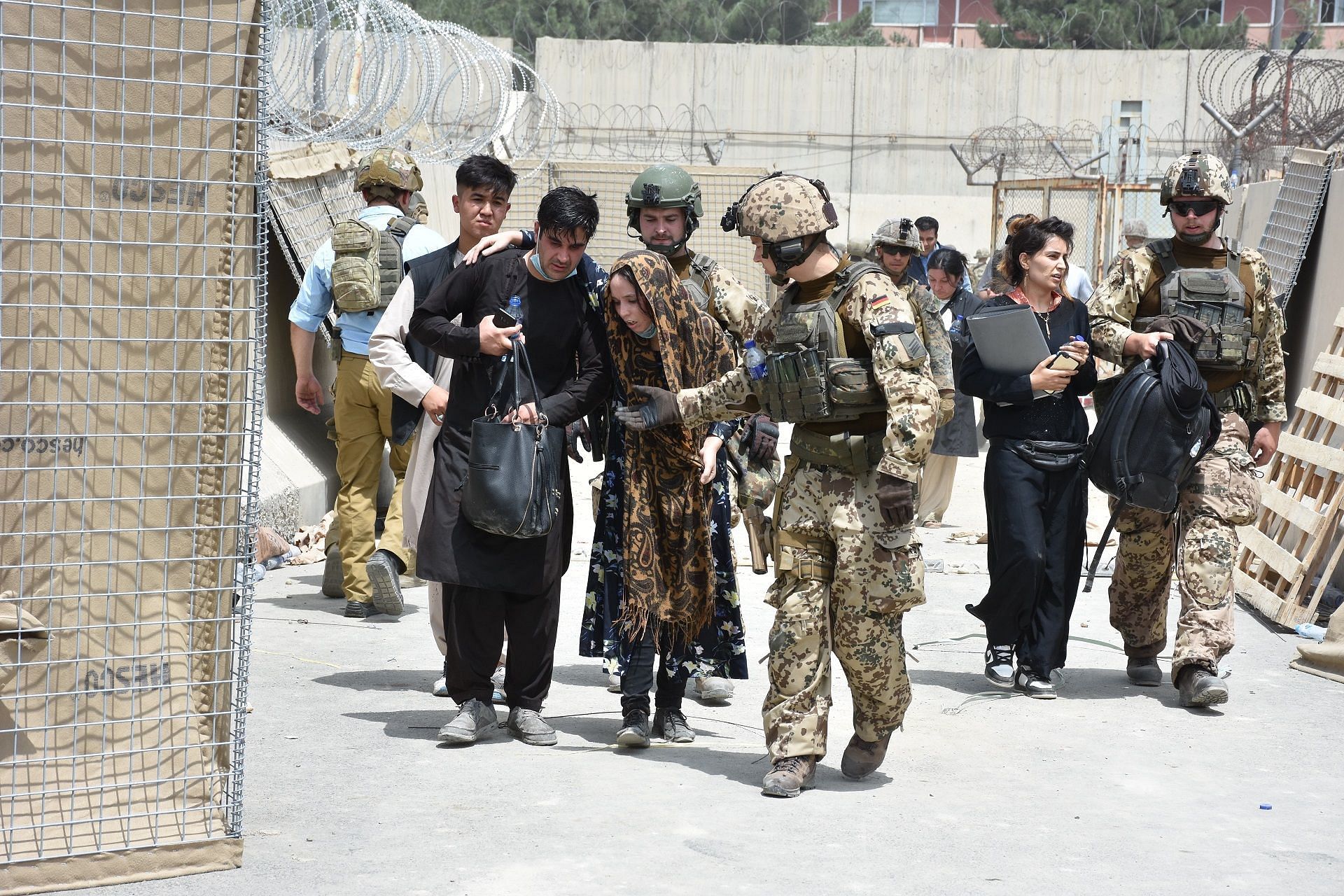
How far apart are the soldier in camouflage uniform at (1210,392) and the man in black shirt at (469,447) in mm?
2234

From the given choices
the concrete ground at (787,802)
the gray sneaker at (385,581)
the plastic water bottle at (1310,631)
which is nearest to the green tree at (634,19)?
the gray sneaker at (385,581)

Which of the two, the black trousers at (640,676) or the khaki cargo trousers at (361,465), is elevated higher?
the khaki cargo trousers at (361,465)

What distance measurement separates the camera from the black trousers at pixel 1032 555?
5.70 meters

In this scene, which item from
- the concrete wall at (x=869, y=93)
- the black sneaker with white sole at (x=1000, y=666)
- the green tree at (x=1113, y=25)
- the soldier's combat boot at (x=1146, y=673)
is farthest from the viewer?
the green tree at (x=1113, y=25)

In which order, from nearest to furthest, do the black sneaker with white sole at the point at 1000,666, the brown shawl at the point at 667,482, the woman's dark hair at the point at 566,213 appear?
the woman's dark hair at the point at 566,213 < the brown shawl at the point at 667,482 < the black sneaker with white sole at the point at 1000,666

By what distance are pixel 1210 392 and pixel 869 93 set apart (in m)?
27.8

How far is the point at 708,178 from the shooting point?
17234 mm

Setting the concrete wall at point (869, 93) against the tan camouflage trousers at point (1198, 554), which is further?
the concrete wall at point (869, 93)

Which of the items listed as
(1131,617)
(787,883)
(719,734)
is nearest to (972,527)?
(1131,617)

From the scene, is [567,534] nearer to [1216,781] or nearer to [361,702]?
[361,702]

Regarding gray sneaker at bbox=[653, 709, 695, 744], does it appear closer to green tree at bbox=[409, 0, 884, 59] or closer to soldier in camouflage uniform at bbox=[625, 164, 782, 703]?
soldier in camouflage uniform at bbox=[625, 164, 782, 703]

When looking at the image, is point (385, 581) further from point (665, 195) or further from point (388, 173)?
point (665, 195)

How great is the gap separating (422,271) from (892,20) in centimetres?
4231

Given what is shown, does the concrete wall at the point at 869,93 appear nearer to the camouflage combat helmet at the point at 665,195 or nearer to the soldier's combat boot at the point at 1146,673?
the soldier's combat boot at the point at 1146,673
